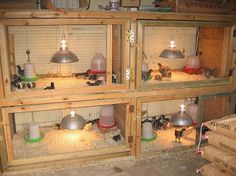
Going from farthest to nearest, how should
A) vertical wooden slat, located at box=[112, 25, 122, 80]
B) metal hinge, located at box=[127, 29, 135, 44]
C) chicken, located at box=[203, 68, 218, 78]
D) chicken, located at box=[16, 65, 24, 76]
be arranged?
chicken, located at box=[203, 68, 218, 78] < chicken, located at box=[16, 65, 24, 76] < vertical wooden slat, located at box=[112, 25, 122, 80] < metal hinge, located at box=[127, 29, 135, 44]

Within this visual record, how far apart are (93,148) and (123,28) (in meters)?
1.57

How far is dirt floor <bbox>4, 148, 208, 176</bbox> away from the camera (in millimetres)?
3052

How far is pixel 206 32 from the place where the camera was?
152 inches

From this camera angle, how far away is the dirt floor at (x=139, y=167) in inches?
120

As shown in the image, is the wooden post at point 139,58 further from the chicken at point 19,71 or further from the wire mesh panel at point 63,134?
the chicken at point 19,71

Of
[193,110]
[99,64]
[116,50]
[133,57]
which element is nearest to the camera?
[133,57]

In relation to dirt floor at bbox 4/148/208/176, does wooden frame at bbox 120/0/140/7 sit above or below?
above

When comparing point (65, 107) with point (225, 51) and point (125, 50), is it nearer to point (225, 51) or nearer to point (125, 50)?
point (125, 50)

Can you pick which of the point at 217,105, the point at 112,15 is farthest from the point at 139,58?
the point at 217,105

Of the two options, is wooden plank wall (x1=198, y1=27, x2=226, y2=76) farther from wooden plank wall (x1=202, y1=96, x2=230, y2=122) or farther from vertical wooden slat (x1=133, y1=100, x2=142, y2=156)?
vertical wooden slat (x1=133, y1=100, x2=142, y2=156)

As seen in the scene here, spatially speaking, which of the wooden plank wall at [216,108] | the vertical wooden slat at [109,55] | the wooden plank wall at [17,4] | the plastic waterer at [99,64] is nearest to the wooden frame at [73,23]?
the vertical wooden slat at [109,55]

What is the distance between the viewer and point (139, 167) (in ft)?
10.5

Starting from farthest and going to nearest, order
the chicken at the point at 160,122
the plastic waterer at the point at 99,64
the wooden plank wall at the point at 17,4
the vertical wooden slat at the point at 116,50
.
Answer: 1. the chicken at the point at 160,122
2. the plastic waterer at the point at 99,64
3. the vertical wooden slat at the point at 116,50
4. the wooden plank wall at the point at 17,4

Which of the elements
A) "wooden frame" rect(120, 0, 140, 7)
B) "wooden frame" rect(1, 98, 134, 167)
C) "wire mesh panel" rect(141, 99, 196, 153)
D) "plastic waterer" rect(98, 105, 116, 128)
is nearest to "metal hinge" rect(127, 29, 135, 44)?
"wooden frame" rect(120, 0, 140, 7)
